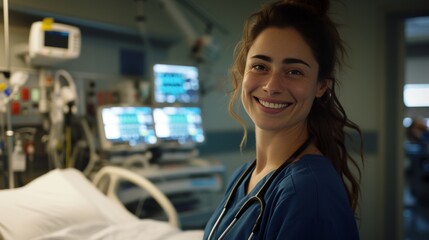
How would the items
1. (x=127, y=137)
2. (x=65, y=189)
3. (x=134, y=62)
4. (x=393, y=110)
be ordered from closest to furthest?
(x=65, y=189), (x=127, y=137), (x=134, y=62), (x=393, y=110)

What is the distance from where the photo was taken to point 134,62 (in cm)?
318

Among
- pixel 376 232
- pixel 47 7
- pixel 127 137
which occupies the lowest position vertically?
pixel 376 232

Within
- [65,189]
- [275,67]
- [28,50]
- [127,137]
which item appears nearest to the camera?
[275,67]

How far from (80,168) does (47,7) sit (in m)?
1.01

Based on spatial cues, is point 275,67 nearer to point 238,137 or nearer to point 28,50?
point 28,50

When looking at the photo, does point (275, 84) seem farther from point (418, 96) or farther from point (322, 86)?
point (418, 96)

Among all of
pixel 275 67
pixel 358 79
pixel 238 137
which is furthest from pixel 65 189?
pixel 358 79

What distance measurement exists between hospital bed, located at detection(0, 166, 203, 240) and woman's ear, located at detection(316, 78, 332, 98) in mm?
918

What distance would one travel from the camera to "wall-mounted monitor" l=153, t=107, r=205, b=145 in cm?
298

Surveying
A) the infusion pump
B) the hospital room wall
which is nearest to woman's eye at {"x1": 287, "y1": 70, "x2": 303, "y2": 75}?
the infusion pump

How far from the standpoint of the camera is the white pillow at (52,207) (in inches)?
65.6

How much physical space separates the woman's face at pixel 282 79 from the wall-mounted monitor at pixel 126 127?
1698 mm

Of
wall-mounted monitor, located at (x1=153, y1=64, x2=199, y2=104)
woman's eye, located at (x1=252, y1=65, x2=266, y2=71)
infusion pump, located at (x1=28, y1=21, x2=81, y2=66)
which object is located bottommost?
woman's eye, located at (x1=252, y1=65, x2=266, y2=71)

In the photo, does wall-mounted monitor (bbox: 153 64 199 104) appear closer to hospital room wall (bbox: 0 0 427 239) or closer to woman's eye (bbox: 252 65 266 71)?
hospital room wall (bbox: 0 0 427 239)
